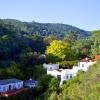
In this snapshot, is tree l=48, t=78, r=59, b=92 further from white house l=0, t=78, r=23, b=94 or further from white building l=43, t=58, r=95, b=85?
white house l=0, t=78, r=23, b=94

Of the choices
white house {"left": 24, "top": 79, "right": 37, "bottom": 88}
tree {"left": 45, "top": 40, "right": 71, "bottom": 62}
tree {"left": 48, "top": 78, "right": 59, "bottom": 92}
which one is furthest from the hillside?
tree {"left": 48, "top": 78, "right": 59, "bottom": 92}

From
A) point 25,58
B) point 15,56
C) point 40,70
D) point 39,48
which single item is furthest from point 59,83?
point 39,48

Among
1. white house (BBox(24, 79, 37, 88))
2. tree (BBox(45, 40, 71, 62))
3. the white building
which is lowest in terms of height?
white house (BBox(24, 79, 37, 88))

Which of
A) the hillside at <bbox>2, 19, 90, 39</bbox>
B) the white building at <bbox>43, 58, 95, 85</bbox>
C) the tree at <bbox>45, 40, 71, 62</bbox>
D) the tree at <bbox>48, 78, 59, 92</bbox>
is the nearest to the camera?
the tree at <bbox>48, 78, 59, 92</bbox>

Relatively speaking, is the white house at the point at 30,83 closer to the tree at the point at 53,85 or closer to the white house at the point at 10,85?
the white house at the point at 10,85

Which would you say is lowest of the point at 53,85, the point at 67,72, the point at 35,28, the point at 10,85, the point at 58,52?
the point at 10,85

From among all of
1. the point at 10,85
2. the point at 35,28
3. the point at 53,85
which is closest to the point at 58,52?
the point at 10,85

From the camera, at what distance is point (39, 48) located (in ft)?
196

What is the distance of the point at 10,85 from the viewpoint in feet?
123

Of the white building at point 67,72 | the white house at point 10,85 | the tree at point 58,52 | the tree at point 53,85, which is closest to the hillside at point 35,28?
the tree at point 58,52

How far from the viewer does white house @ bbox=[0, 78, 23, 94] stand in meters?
36.4

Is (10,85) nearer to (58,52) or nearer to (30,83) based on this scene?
(30,83)

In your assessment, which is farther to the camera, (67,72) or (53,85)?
(67,72)

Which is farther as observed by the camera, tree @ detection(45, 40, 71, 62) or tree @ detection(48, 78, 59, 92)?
tree @ detection(45, 40, 71, 62)
